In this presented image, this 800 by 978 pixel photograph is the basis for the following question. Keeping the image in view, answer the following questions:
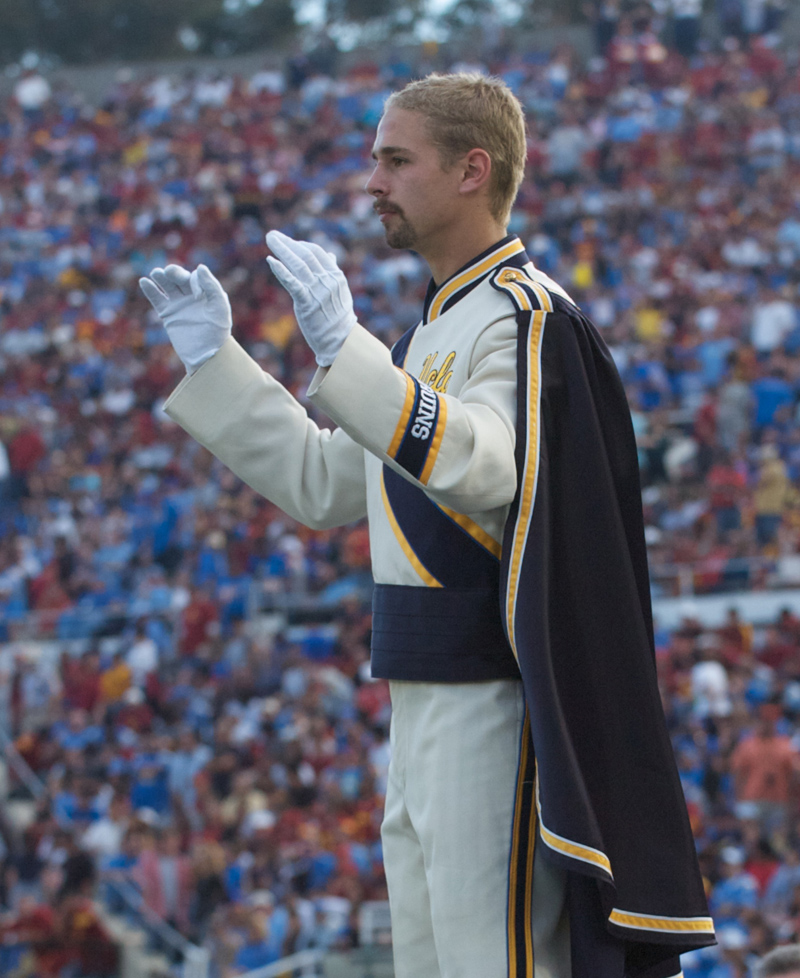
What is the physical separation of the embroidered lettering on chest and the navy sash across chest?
0.18 m

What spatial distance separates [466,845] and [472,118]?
1193mm

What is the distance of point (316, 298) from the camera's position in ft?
7.31

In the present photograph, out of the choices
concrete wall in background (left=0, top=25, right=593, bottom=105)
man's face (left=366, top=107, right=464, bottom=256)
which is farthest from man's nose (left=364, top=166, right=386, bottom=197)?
concrete wall in background (left=0, top=25, right=593, bottom=105)

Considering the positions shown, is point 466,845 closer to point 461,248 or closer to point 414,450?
point 414,450

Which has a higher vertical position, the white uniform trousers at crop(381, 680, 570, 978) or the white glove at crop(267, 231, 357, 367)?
the white glove at crop(267, 231, 357, 367)

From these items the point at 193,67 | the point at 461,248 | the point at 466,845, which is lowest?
the point at 466,845

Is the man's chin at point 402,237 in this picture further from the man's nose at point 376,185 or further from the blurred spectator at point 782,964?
the blurred spectator at point 782,964

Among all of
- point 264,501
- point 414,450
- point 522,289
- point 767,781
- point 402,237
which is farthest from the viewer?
point 264,501

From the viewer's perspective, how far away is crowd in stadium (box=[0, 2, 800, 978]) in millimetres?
8664

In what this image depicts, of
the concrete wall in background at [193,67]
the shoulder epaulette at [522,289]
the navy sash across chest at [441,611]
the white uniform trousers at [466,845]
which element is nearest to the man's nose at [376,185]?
the shoulder epaulette at [522,289]

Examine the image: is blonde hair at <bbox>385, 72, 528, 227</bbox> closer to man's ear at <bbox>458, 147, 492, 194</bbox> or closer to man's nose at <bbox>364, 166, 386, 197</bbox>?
man's ear at <bbox>458, 147, 492, 194</bbox>

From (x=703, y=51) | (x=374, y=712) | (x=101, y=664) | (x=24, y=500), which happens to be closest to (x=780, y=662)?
(x=374, y=712)

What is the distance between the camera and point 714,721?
899 centimetres

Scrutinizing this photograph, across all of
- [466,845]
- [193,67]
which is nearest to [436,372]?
[466,845]
